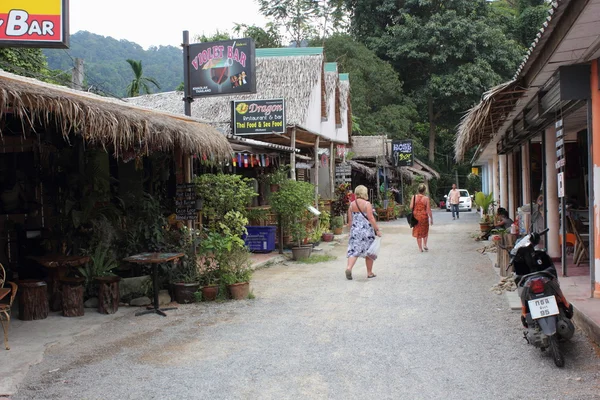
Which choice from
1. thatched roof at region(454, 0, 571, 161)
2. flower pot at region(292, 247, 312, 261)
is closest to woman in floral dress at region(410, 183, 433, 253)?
thatched roof at region(454, 0, 571, 161)

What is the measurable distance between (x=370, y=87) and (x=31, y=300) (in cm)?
3220

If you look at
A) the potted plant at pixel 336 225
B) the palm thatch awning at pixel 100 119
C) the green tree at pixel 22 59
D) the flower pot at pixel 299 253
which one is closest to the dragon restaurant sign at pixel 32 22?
the palm thatch awning at pixel 100 119

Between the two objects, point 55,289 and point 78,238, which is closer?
point 55,289

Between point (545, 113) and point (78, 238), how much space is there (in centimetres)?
692

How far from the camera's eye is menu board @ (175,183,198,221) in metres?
9.52

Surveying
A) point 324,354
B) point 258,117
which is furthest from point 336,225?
point 324,354

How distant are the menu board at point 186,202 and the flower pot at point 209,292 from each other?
1.57 metres

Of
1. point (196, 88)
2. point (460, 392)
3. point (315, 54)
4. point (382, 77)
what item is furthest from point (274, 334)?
point (382, 77)

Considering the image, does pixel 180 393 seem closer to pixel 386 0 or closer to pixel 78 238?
pixel 78 238

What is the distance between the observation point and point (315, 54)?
22.1 m

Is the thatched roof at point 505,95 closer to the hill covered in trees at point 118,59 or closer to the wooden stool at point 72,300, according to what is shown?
the wooden stool at point 72,300

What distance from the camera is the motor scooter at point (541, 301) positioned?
5.04 m

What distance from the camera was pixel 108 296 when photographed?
756cm

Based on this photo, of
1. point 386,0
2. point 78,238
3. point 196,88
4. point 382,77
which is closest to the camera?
point 78,238
